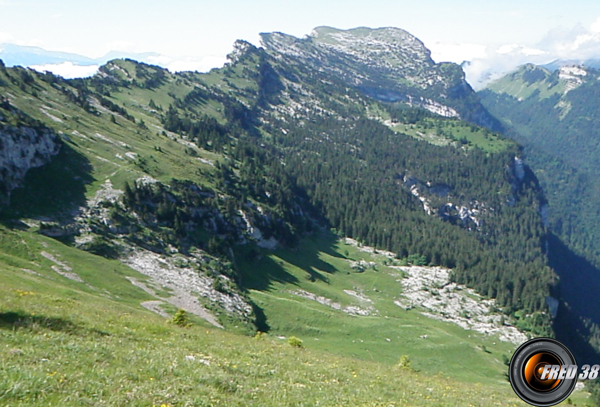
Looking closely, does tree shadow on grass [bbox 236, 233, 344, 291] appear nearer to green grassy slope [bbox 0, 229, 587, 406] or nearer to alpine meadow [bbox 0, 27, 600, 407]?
alpine meadow [bbox 0, 27, 600, 407]

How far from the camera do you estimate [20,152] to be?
284 feet

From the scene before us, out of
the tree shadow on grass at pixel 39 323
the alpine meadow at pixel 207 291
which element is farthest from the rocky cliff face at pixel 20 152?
the tree shadow on grass at pixel 39 323

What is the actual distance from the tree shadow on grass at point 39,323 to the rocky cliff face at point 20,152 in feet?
213

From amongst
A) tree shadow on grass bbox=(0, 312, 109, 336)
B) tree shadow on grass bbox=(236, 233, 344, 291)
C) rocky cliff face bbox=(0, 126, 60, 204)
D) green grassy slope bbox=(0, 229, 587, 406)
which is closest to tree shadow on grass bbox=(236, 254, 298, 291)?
tree shadow on grass bbox=(236, 233, 344, 291)

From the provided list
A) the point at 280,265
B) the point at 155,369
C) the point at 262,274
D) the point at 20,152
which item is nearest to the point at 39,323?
the point at 155,369

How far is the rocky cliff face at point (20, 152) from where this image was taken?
79438 mm

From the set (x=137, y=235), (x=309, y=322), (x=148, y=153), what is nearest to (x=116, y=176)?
(x=137, y=235)

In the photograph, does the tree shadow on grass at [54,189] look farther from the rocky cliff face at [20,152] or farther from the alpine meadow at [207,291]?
the rocky cliff face at [20,152]

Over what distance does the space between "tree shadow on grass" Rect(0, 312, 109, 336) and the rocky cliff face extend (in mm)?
64984

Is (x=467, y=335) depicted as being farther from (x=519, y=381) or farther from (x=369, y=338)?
(x=519, y=381)

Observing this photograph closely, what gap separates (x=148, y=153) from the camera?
13275 cm

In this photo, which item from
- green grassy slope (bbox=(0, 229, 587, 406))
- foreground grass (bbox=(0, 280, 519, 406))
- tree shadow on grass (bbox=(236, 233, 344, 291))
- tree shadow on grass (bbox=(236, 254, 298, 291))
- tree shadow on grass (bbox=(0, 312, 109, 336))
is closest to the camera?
foreground grass (bbox=(0, 280, 519, 406))

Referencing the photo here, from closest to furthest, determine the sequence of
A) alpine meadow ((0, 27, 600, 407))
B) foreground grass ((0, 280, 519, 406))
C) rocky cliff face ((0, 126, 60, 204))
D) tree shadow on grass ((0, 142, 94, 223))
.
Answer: foreground grass ((0, 280, 519, 406)) < alpine meadow ((0, 27, 600, 407)) < tree shadow on grass ((0, 142, 94, 223)) < rocky cliff face ((0, 126, 60, 204))

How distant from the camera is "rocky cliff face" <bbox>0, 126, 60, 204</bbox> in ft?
261
